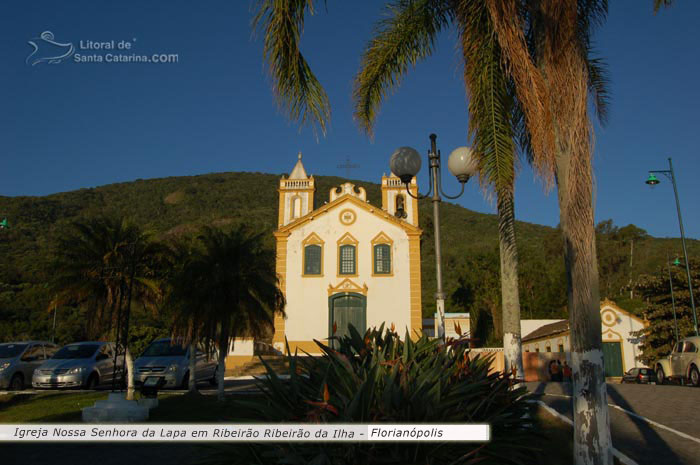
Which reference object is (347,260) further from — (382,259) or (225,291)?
(225,291)

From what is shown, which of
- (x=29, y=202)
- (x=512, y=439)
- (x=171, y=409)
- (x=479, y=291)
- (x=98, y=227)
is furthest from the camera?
(x=29, y=202)

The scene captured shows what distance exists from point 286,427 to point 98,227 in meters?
11.9

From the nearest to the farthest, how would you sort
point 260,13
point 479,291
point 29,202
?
1. point 260,13
2. point 479,291
3. point 29,202

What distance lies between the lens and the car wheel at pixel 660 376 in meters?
19.6

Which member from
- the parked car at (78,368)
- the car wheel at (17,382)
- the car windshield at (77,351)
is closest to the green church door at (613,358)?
the parked car at (78,368)

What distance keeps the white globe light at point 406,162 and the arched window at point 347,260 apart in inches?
899

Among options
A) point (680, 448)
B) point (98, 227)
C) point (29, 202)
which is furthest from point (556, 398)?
point (29, 202)

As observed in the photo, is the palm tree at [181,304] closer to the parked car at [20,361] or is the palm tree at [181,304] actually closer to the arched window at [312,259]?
the parked car at [20,361]

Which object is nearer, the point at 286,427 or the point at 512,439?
the point at 286,427

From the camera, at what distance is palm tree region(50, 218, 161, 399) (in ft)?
44.4

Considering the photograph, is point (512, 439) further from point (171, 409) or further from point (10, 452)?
point (171, 409)

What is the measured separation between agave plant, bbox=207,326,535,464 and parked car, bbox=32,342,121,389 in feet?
40.4

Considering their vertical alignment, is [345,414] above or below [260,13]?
below

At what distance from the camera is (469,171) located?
25.4ft
